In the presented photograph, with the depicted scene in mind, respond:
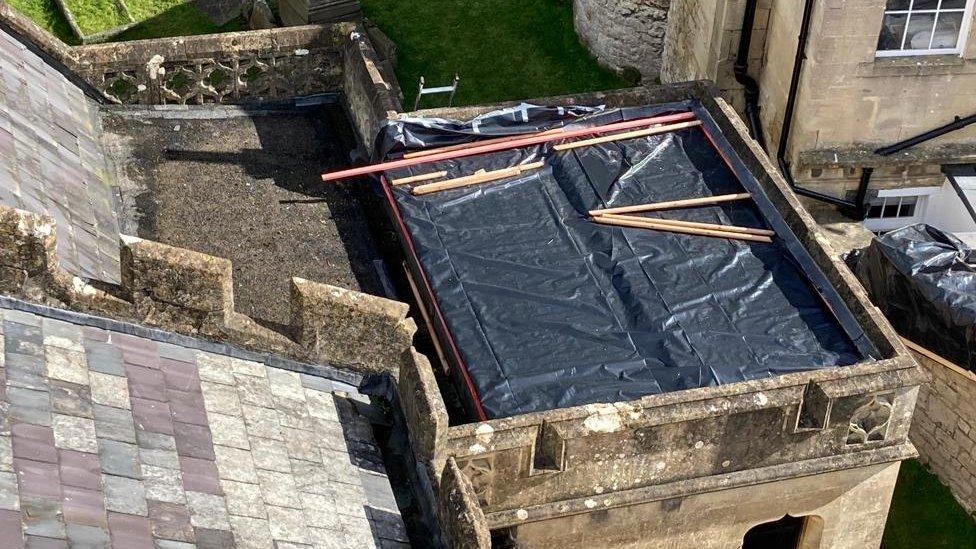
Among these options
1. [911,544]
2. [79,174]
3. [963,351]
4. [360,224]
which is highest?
[79,174]

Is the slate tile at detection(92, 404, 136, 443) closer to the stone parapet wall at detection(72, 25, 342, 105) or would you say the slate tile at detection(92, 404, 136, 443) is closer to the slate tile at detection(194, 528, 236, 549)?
the slate tile at detection(194, 528, 236, 549)

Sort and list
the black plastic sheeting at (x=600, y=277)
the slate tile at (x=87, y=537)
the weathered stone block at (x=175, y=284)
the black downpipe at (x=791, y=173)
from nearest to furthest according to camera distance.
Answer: the slate tile at (x=87, y=537) → the weathered stone block at (x=175, y=284) → the black plastic sheeting at (x=600, y=277) → the black downpipe at (x=791, y=173)

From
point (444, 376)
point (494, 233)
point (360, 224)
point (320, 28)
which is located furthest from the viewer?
point (320, 28)

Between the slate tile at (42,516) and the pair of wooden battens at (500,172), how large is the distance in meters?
8.09

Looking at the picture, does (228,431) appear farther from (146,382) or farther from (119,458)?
(119,458)

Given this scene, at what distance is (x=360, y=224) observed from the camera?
730 inches

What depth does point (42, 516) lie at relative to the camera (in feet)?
34.0

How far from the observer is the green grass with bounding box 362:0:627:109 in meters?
28.1

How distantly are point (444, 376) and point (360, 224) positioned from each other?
10.3 feet

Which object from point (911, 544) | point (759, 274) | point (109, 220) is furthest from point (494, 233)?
point (911, 544)

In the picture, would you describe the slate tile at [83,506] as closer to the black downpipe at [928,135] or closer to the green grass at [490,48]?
the black downpipe at [928,135]

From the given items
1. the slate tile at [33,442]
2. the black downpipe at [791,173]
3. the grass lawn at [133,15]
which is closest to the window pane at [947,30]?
the black downpipe at [791,173]

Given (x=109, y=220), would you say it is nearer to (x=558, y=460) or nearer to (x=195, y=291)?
(x=195, y=291)

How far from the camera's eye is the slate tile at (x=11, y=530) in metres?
9.95
